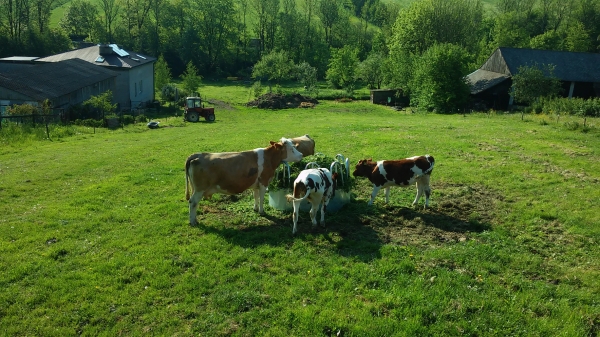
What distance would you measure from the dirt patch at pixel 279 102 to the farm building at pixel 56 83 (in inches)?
600

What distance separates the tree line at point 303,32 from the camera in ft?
193

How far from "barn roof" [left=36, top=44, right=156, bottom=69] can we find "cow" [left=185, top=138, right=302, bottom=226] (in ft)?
128

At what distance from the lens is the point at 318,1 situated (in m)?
102

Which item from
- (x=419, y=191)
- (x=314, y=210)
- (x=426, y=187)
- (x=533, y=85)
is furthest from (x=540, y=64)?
(x=314, y=210)

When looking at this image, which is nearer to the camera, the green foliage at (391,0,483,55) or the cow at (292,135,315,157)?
the cow at (292,135,315,157)

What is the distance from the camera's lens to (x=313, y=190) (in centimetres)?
1047

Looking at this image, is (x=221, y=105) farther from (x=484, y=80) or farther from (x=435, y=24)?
(x=435, y=24)

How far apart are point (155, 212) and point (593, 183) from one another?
14.5m

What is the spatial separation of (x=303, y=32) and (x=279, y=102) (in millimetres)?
48057

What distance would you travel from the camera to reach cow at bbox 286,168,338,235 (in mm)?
10406

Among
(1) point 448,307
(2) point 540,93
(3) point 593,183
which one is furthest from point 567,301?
(2) point 540,93

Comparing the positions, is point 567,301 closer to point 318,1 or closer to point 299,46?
point 299,46

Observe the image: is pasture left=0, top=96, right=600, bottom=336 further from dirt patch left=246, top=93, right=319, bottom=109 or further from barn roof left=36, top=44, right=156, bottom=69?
barn roof left=36, top=44, right=156, bottom=69

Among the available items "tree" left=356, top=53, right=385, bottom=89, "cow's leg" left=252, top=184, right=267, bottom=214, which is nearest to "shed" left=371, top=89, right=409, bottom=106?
"tree" left=356, top=53, right=385, bottom=89
